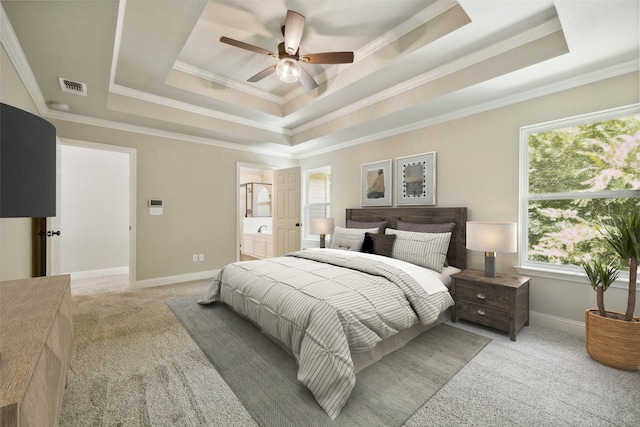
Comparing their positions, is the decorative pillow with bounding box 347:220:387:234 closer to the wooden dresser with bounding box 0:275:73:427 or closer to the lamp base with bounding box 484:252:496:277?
the lamp base with bounding box 484:252:496:277

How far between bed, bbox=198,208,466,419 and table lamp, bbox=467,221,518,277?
0.34 meters

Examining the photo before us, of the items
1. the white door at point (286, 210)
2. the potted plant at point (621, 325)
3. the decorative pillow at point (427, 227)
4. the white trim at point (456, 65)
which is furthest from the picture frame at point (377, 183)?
the potted plant at point (621, 325)

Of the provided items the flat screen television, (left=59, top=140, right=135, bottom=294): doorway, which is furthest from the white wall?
the flat screen television

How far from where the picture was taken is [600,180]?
101 inches

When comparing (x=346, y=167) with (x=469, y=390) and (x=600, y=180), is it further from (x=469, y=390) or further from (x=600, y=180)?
(x=469, y=390)

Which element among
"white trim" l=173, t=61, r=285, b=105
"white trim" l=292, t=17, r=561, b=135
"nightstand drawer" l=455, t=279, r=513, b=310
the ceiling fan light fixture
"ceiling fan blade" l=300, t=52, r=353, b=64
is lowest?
"nightstand drawer" l=455, t=279, r=513, b=310

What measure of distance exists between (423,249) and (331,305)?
171 centimetres

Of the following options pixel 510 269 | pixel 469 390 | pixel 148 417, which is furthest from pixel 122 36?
pixel 510 269

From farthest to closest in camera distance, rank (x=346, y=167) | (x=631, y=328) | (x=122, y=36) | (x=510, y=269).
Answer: (x=346, y=167) → (x=510, y=269) → (x=122, y=36) → (x=631, y=328)

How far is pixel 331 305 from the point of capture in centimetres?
188

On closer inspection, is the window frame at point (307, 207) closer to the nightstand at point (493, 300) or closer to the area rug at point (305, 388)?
the area rug at point (305, 388)

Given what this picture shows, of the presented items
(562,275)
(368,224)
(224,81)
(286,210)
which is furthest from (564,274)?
(224,81)

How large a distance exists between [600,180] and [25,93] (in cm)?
552

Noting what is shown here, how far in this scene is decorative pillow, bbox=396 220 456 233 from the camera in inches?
131
